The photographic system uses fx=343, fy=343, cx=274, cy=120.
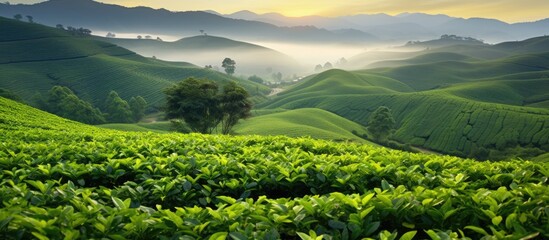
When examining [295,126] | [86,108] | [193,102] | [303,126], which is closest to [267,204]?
[193,102]

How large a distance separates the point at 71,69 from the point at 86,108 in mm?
66720

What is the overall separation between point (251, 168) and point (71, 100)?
103027 mm

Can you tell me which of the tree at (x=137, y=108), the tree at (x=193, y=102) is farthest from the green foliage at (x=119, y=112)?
the tree at (x=193, y=102)

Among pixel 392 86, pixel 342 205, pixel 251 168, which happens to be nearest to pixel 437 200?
pixel 342 205

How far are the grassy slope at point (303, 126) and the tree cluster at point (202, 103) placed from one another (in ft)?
56.2

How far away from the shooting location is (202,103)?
53500 millimetres

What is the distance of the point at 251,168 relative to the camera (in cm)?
770

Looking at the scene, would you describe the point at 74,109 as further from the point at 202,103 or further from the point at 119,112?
the point at 202,103

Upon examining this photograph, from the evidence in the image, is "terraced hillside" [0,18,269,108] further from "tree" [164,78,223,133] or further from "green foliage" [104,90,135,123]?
"tree" [164,78,223,133]

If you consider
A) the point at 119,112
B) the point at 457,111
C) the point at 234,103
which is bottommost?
the point at 119,112

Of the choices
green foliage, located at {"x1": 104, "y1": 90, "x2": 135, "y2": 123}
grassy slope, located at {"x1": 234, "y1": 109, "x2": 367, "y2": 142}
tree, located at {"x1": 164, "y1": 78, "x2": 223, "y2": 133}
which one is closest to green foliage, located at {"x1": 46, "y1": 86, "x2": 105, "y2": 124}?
green foliage, located at {"x1": 104, "y1": 90, "x2": 135, "y2": 123}

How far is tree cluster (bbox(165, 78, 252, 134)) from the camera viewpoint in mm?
53250

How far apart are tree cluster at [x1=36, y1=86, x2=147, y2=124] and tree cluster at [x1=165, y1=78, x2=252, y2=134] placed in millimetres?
51222

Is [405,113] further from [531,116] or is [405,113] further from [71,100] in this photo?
[71,100]
